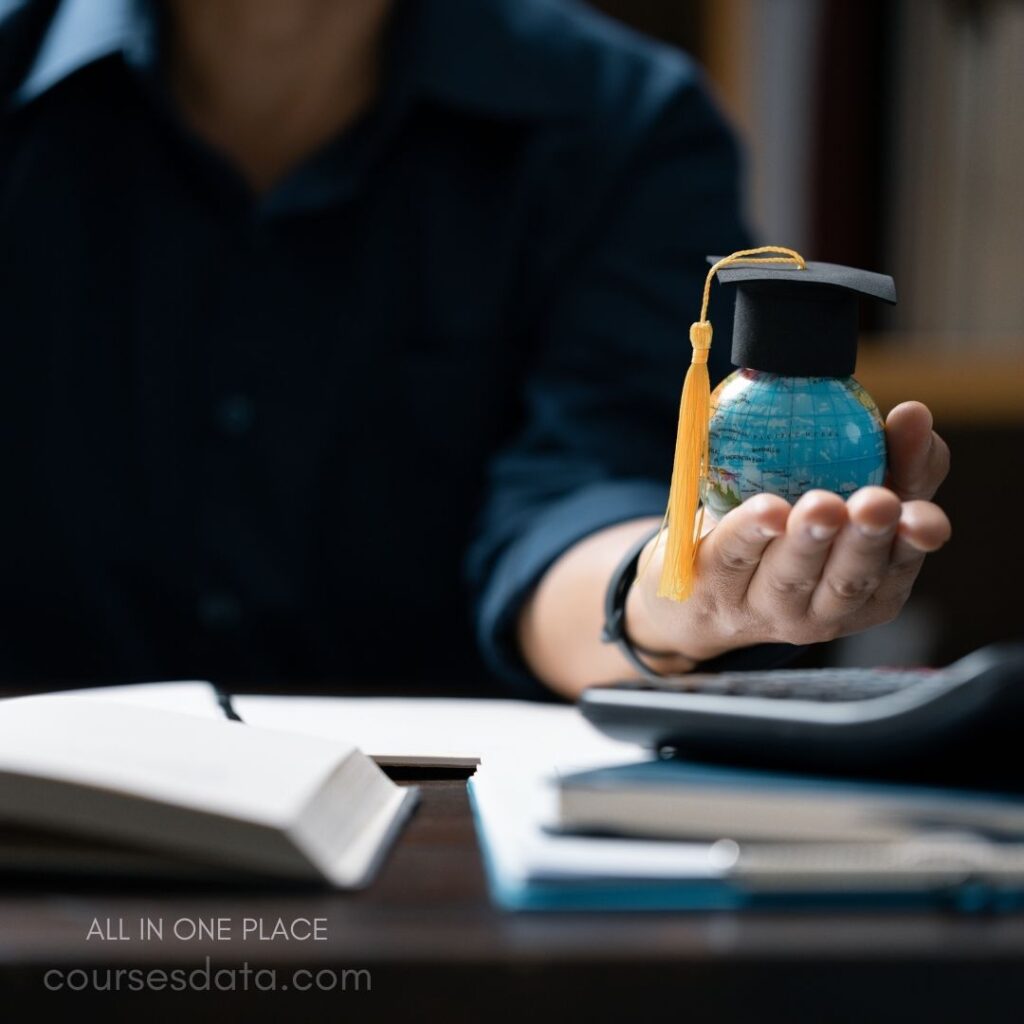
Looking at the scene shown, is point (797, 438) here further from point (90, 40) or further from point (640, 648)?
point (90, 40)

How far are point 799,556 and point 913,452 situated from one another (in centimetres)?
10

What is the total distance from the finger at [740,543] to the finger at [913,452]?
80 millimetres

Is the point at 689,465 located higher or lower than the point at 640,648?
higher

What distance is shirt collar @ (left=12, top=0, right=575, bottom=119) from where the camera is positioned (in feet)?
3.56

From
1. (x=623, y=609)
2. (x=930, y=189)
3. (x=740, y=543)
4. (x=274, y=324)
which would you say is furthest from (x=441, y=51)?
(x=930, y=189)

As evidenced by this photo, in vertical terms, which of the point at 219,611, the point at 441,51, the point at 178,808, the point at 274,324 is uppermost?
the point at 441,51

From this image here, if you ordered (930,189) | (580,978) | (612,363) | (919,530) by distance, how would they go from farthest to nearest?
(930,189)
(612,363)
(919,530)
(580,978)

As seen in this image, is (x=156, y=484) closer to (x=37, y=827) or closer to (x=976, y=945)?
(x=37, y=827)

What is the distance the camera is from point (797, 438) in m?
0.52

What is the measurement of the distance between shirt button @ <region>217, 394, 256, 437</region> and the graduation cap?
23.3 inches

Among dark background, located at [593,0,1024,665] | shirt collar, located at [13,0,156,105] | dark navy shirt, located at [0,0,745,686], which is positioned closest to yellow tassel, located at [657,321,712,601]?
dark navy shirt, located at [0,0,745,686]

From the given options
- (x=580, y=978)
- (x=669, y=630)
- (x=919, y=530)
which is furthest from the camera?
(x=669, y=630)

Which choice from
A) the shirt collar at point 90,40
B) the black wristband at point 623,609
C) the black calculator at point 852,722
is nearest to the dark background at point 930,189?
the shirt collar at point 90,40

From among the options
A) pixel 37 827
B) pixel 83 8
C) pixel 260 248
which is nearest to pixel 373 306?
pixel 260 248
